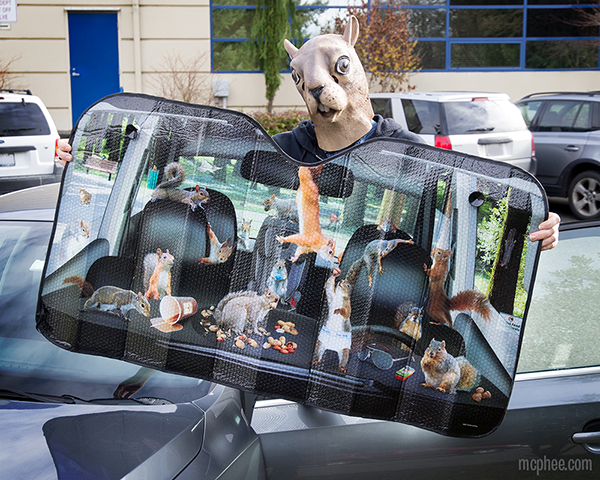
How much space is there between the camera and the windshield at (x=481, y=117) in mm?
8648

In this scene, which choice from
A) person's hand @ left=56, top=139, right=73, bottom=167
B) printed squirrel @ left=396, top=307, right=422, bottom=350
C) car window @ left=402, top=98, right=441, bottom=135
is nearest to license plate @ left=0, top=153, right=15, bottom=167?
car window @ left=402, top=98, right=441, bottom=135

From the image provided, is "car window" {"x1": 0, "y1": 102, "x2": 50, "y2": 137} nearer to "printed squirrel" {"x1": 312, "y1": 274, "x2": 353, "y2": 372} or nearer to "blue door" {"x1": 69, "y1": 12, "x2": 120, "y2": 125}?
"blue door" {"x1": 69, "y1": 12, "x2": 120, "y2": 125}

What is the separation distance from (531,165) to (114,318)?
8110mm

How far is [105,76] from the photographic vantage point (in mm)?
14281

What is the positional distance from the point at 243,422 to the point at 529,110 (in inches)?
360

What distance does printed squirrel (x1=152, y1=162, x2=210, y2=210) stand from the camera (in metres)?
2.03

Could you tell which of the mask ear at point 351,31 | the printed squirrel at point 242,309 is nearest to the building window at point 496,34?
the mask ear at point 351,31

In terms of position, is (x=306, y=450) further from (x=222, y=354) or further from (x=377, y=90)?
(x=377, y=90)

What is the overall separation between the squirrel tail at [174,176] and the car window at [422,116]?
279 inches

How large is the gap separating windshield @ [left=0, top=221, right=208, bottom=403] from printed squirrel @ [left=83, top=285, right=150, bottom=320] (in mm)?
320

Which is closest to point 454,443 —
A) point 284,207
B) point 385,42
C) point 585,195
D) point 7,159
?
point 284,207

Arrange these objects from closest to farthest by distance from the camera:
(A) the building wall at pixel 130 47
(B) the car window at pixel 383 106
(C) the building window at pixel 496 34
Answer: (B) the car window at pixel 383 106 < (A) the building wall at pixel 130 47 < (C) the building window at pixel 496 34

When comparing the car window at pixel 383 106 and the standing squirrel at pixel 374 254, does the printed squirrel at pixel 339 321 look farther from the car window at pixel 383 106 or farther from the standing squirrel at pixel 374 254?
the car window at pixel 383 106

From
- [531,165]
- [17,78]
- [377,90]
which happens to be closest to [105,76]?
[17,78]
